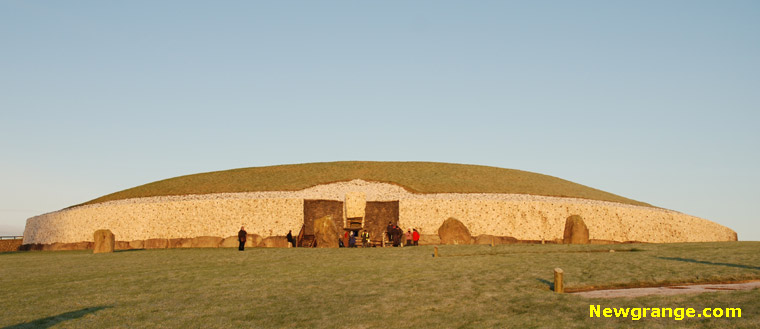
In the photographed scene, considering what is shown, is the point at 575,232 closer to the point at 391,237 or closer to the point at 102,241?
the point at 391,237

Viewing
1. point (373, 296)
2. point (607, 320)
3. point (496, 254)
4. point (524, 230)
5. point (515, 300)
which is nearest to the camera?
point (607, 320)

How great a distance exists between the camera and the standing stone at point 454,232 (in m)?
37.8

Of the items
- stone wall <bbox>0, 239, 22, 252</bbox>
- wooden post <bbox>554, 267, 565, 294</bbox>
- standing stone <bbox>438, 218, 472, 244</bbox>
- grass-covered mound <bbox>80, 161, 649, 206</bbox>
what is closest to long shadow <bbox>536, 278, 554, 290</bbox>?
wooden post <bbox>554, 267, 565, 294</bbox>

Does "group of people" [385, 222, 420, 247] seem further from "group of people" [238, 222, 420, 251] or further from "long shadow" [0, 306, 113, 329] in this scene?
"long shadow" [0, 306, 113, 329]

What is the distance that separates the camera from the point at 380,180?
48.8 meters

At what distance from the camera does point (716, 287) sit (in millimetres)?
14172

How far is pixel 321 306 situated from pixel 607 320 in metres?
6.42

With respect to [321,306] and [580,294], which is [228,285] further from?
[580,294]

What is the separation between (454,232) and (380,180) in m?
12.2

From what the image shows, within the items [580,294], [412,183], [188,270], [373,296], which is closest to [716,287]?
[580,294]

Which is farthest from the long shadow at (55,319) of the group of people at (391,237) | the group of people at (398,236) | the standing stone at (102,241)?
the group of people at (398,236)

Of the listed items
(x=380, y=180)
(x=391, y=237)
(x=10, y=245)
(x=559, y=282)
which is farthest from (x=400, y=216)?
(x=10, y=245)

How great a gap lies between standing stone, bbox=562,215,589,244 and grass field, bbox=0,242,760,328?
40.9 feet

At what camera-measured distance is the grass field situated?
40.4 ft
